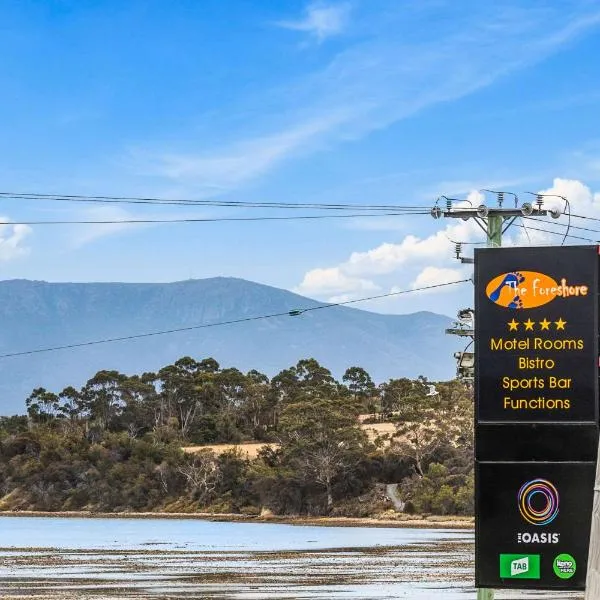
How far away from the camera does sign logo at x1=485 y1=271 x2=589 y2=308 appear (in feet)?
67.3

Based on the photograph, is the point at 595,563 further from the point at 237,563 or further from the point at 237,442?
the point at 237,442

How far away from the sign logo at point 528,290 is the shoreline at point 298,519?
7021 centimetres

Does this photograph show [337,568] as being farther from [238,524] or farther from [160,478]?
[160,478]

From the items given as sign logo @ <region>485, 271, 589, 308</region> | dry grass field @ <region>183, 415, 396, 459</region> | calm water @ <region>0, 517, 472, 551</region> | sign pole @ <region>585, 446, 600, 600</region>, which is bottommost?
calm water @ <region>0, 517, 472, 551</region>

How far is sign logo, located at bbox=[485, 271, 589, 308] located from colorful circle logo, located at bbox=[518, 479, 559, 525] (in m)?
2.72

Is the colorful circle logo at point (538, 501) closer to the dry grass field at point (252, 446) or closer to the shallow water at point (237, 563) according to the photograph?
the shallow water at point (237, 563)

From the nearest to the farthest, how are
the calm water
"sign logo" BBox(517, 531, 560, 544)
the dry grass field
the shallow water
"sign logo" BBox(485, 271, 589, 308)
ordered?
"sign logo" BBox(485, 271, 589, 308), "sign logo" BBox(517, 531, 560, 544), the shallow water, the calm water, the dry grass field

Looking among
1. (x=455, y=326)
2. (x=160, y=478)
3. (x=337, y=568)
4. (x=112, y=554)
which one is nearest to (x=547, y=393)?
(x=455, y=326)

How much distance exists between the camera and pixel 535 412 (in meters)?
20.6

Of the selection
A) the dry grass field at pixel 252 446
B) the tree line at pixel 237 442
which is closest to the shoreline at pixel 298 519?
the tree line at pixel 237 442

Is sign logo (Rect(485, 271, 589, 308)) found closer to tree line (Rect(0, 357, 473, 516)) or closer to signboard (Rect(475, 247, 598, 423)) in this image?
signboard (Rect(475, 247, 598, 423))

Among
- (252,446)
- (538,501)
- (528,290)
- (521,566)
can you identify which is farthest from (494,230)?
(252,446)

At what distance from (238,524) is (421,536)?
23816 millimetres

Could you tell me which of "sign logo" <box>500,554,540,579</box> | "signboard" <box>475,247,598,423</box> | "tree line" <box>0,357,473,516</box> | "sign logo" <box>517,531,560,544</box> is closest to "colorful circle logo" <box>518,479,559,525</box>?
"sign logo" <box>517,531,560,544</box>
